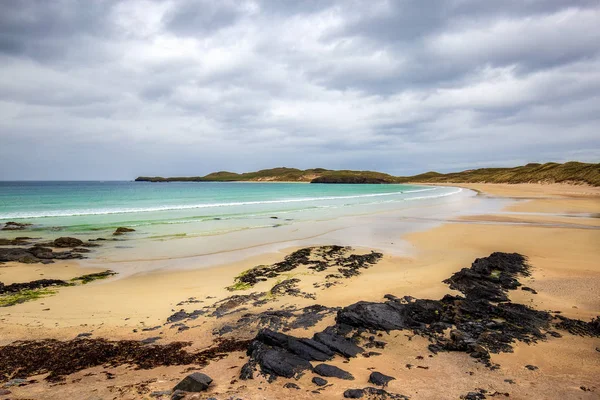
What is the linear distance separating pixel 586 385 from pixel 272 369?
4.91 m

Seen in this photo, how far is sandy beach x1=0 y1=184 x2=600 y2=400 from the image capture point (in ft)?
16.4

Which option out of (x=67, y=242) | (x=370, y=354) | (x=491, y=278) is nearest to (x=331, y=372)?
(x=370, y=354)

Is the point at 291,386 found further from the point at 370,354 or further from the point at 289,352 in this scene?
the point at 370,354

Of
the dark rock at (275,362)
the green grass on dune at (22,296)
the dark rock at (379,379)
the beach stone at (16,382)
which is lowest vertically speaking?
the green grass on dune at (22,296)

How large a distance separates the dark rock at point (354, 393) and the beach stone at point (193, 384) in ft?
7.01

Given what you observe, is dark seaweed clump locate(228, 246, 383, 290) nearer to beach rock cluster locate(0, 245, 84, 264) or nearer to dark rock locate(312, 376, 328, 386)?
dark rock locate(312, 376, 328, 386)

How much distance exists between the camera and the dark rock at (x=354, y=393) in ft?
15.3

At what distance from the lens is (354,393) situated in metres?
4.71

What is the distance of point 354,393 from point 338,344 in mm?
1517

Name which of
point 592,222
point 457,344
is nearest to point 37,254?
point 457,344

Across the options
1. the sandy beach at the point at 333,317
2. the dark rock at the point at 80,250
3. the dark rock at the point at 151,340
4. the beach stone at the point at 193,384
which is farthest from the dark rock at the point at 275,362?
the dark rock at the point at 80,250

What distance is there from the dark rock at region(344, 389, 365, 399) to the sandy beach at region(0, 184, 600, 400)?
0.55ft

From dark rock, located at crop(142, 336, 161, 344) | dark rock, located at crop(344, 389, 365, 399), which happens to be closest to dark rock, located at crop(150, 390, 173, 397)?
dark rock, located at crop(142, 336, 161, 344)

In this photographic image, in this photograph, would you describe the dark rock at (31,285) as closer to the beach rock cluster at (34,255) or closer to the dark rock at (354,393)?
the beach rock cluster at (34,255)
